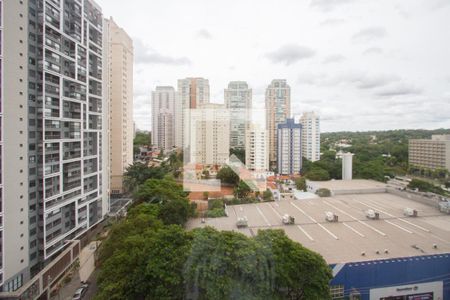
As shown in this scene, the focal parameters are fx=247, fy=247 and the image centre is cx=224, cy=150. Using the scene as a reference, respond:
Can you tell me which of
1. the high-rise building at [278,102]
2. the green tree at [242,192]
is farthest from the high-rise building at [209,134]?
the high-rise building at [278,102]

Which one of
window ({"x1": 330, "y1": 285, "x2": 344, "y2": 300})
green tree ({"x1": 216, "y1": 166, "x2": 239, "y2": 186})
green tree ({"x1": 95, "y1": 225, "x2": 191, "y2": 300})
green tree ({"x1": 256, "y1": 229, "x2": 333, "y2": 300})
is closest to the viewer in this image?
green tree ({"x1": 95, "y1": 225, "x2": 191, "y2": 300})

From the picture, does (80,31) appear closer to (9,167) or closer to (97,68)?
(97,68)

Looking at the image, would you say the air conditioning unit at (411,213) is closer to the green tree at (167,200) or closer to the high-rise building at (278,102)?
the green tree at (167,200)

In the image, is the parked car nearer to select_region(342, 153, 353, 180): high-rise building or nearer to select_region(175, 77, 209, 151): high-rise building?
select_region(175, 77, 209, 151): high-rise building

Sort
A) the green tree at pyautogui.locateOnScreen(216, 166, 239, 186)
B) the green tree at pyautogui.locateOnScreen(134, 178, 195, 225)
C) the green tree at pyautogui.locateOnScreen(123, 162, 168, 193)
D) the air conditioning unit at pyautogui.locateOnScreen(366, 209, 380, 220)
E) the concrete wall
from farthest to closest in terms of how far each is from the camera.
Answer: the green tree at pyautogui.locateOnScreen(216, 166, 239, 186) → the green tree at pyautogui.locateOnScreen(123, 162, 168, 193) → the concrete wall → the green tree at pyautogui.locateOnScreen(134, 178, 195, 225) → the air conditioning unit at pyautogui.locateOnScreen(366, 209, 380, 220)

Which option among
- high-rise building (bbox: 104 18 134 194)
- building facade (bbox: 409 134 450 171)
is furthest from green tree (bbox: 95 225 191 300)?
building facade (bbox: 409 134 450 171)

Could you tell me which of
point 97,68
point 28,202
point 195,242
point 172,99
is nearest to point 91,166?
point 28,202
